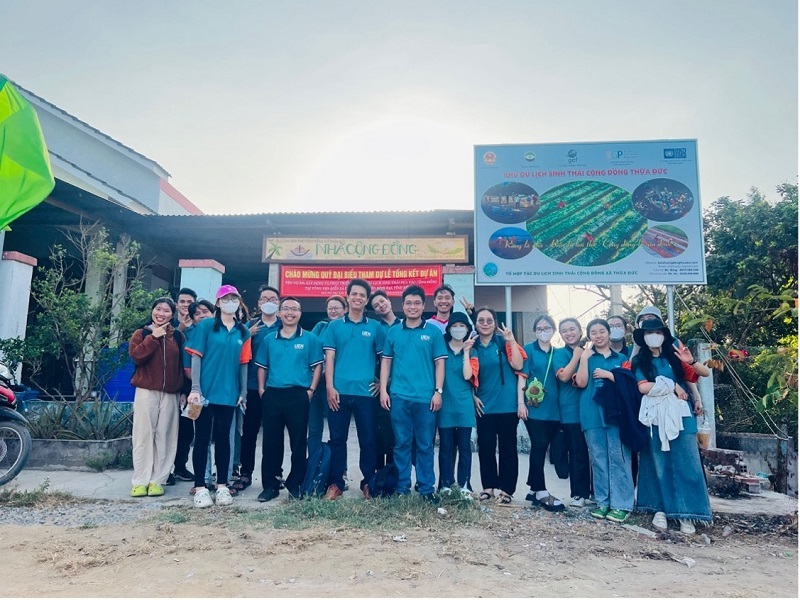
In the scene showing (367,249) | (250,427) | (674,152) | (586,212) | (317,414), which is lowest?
(250,427)

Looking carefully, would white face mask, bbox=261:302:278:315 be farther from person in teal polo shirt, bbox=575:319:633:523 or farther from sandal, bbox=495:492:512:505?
person in teal polo shirt, bbox=575:319:633:523

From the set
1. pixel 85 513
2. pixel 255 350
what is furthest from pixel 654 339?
pixel 85 513

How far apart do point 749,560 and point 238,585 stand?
2.81 metres

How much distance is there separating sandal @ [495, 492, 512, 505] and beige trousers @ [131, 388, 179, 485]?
8.77 ft

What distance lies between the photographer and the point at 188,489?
14.9 feet

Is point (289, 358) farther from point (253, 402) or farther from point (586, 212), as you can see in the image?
point (586, 212)

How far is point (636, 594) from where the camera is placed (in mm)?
2549

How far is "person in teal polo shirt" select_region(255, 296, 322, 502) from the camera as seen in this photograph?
4141 mm

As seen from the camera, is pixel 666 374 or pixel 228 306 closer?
pixel 666 374

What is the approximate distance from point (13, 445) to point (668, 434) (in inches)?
202

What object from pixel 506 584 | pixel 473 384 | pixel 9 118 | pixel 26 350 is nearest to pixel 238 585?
pixel 506 584

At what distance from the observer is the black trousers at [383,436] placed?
14.5 feet

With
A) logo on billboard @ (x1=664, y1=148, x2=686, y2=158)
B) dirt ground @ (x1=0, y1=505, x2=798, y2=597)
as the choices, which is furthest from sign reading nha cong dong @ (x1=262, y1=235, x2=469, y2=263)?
dirt ground @ (x1=0, y1=505, x2=798, y2=597)

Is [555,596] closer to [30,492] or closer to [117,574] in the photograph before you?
[117,574]
